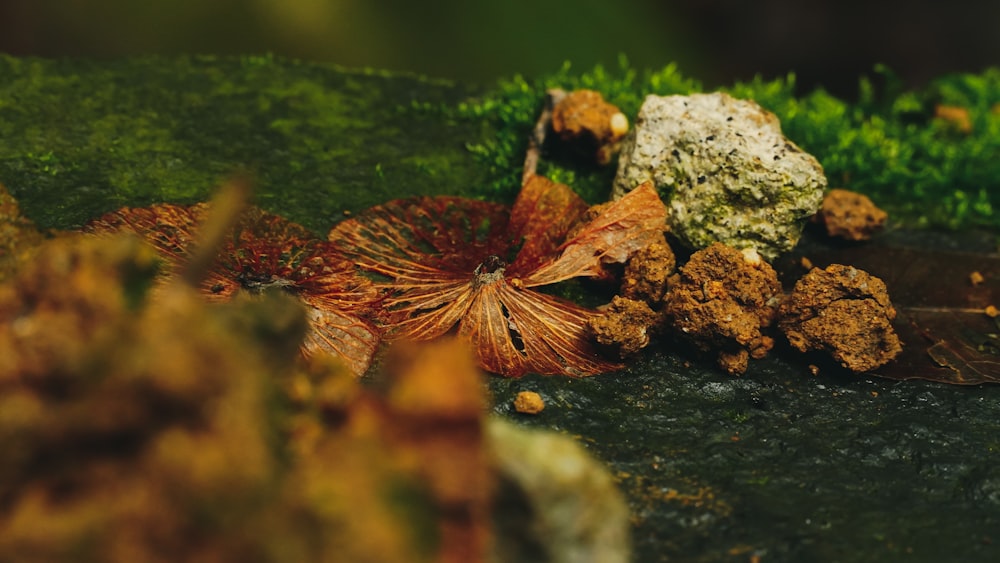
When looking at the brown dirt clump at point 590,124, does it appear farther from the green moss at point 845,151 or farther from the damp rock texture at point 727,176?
the damp rock texture at point 727,176

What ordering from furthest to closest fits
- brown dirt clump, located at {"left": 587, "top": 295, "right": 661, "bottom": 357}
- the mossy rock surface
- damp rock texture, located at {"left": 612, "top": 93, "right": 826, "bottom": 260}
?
damp rock texture, located at {"left": 612, "top": 93, "right": 826, "bottom": 260}, brown dirt clump, located at {"left": 587, "top": 295, "right": 661, "bottom": 357}, the mossy rock surface

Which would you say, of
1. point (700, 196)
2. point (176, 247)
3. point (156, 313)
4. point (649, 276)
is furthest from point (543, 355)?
point (156, 313)

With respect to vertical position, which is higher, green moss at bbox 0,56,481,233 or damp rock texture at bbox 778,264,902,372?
green moss at bbox 0,56,481,233

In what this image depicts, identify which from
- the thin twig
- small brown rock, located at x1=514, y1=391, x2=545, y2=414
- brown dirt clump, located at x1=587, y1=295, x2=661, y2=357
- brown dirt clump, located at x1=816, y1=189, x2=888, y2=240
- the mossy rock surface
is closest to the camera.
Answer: the mossy rock surface

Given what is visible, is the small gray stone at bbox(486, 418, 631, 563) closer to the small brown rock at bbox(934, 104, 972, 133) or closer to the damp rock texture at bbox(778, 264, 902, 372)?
the damp rock texture at bbox(778, 264, 902, 372)

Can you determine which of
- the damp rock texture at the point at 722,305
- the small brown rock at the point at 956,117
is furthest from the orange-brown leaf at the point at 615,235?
the small brown rock at the point at 956,117

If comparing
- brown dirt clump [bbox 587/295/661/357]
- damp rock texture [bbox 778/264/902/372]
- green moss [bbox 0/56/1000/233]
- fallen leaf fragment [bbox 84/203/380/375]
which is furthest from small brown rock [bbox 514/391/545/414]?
green moss [bbox 0/56/1000/233]

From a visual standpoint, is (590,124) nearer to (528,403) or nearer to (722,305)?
(722,305)
